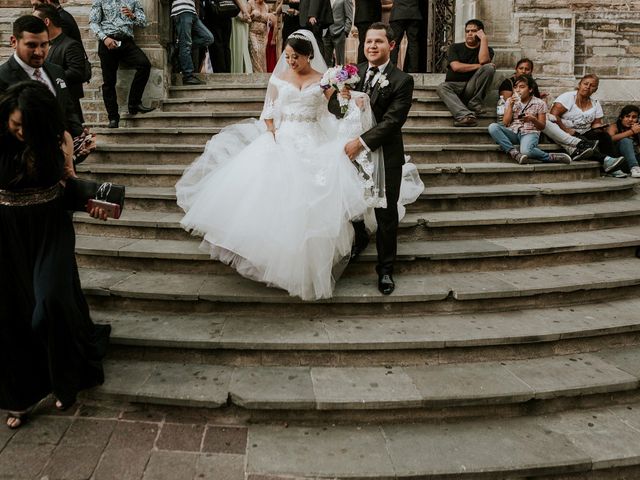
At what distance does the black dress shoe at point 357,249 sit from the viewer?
4.68 meters

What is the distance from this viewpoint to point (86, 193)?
3.32 m

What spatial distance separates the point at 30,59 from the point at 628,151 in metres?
7.80

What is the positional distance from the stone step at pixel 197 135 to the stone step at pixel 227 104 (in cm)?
70

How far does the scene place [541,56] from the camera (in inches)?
356

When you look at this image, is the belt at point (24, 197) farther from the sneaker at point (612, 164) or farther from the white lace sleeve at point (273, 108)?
the sneaker at point (612, 164)

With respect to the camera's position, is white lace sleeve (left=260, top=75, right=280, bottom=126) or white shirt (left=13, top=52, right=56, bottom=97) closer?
white shirt (left=13, top=52, right=56, bottom=97)

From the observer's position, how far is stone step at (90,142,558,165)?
650cm

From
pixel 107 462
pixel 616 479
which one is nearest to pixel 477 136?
pixel 616 479

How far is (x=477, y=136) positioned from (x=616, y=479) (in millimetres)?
4974

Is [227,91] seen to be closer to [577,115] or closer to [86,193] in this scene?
[86,193]

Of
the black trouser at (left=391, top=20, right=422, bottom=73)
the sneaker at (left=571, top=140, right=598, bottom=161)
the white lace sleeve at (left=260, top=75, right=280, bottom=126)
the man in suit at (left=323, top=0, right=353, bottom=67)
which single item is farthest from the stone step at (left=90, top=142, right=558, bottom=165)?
the man in suit at (left=323, top=0, right=353, bottom=67)

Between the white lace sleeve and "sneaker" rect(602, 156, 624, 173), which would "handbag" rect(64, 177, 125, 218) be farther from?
"sneaker" rect(602, 156, 624, 173)

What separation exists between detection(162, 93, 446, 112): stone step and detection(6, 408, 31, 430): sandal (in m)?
5.13

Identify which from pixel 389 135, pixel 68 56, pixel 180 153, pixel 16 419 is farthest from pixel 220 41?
pixel 16 419
